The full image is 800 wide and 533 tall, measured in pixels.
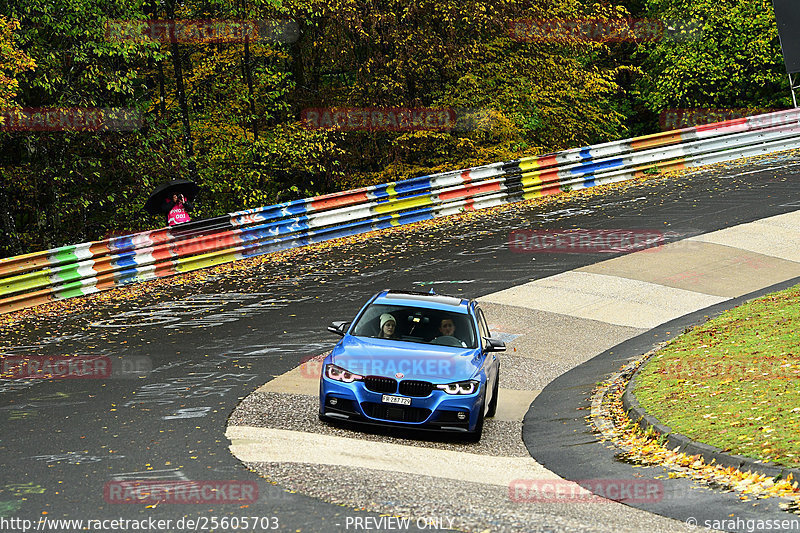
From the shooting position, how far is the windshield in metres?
11.9

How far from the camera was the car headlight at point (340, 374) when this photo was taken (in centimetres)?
1097

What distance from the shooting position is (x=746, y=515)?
25.7 feet

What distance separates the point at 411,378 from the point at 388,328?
1268mm

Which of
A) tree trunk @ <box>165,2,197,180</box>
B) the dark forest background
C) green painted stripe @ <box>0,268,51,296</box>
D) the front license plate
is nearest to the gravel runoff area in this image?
the front license plate

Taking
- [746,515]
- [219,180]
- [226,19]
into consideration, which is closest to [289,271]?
[219,180]

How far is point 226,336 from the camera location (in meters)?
15.7

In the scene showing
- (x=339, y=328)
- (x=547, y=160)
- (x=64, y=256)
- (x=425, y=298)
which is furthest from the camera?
(x=547, y=160)

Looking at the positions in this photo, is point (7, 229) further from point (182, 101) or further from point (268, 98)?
point (268, 98)

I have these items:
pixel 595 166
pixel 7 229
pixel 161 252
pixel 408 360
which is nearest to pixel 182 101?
pixel 7 229

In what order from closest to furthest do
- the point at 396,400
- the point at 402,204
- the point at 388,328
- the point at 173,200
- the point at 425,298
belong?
the point at 396,400, the point at 388,328, the point at 425,298, the point at 173,200, the point at 402,204

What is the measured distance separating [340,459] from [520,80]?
21.5m

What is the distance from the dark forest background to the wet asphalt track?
5144 mm

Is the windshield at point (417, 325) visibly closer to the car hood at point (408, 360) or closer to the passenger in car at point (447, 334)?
the passenger in car at point (447, 334)

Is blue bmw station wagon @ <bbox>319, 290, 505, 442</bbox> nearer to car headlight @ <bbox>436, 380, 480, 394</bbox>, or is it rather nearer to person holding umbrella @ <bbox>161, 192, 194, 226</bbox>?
car headlight @ <bbox>436, 380, 480, 394</bbox>
